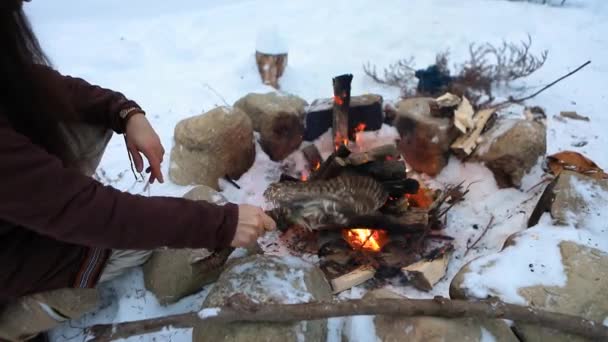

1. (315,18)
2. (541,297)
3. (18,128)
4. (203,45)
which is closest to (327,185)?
(541,297)

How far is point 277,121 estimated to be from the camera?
3.06 m

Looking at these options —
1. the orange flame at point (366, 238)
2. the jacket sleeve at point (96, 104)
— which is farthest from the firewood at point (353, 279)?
the jacket sleeve at point (96, 104)

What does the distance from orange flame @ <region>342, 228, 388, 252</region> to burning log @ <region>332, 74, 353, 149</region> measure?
0.77 meters

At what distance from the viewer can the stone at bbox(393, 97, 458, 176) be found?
115 inches

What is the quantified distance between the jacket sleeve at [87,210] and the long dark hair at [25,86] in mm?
153

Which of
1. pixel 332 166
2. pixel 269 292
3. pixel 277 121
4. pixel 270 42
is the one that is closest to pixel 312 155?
pixel 277 121

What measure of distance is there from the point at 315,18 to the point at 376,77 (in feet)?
5.92

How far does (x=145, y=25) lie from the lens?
530cm

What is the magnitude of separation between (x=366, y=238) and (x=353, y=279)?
278mm

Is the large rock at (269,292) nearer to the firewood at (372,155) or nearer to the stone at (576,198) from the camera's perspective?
the firewood at (372,155)

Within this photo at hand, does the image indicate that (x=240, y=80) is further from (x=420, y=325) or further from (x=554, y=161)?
(x=420, y=325)

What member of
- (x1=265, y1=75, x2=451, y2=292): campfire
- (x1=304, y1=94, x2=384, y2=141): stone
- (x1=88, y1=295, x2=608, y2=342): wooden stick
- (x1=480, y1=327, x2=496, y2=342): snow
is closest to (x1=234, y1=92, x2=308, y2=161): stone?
(x1=304, y1=94, x2=384, y2=141): stone

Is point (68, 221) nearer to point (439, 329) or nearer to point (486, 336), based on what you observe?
point (439, 329)

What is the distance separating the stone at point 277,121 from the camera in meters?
3.06
